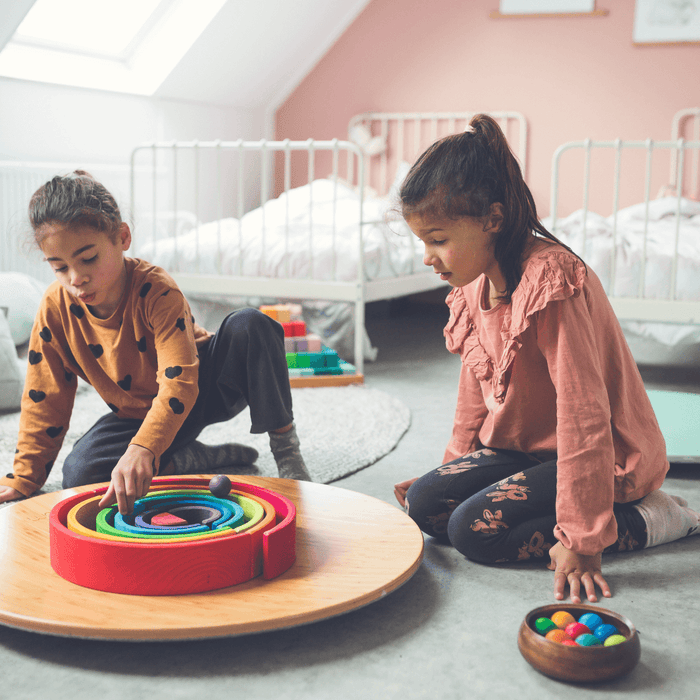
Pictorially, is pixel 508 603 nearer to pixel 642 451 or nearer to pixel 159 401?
pixel 642 451

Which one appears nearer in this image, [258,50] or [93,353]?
[93,353]

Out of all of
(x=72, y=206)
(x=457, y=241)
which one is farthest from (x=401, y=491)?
(x=72, y=206)

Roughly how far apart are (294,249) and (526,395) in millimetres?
1770

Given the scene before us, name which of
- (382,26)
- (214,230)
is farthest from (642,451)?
(382,26)

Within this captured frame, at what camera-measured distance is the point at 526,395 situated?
1.22 meters

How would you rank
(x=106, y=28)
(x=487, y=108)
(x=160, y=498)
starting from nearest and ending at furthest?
(x=160, y=498)
(x=106, y=28)
(x=487, y=108)

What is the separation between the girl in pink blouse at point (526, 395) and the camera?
1079 millimetres

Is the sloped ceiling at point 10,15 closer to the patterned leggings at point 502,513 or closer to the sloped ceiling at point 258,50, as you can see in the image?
the sloped ceiling at point 258,50

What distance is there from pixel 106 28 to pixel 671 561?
3.44m

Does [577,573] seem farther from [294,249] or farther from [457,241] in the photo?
[294,249]

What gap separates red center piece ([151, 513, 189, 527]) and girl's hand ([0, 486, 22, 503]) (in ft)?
1.34

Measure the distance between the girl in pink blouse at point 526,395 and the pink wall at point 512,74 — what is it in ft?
10.3

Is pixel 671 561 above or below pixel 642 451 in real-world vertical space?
below

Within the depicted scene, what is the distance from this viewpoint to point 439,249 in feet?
3.68
